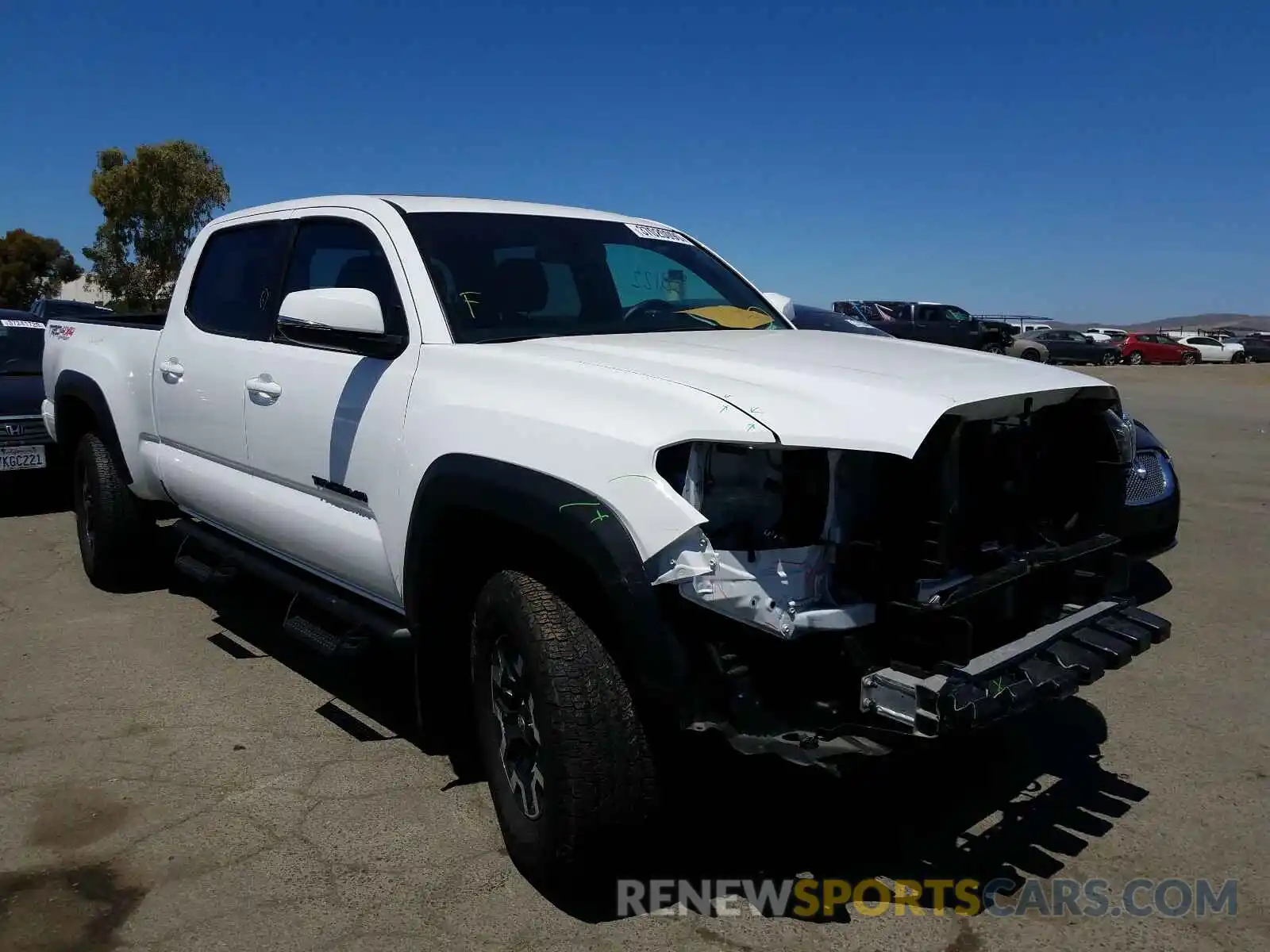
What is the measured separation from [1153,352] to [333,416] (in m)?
48.3

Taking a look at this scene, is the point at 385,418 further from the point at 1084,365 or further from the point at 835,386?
the point at 1084,365

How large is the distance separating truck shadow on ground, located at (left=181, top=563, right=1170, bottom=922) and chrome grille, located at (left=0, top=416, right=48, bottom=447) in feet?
17.6

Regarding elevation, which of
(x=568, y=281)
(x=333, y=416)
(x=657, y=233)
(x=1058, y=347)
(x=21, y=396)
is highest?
(x=657, y=233)

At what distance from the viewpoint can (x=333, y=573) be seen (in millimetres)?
3924

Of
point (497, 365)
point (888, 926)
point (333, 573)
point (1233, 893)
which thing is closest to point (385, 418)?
point (497, 365)

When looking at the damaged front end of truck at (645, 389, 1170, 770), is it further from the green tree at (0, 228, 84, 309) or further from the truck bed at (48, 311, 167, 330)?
the green tree at (0, 228, 84, 309)

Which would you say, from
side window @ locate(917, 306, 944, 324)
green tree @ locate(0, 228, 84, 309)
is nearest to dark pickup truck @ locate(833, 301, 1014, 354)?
side window @ locate(917, 306, 944, 324)

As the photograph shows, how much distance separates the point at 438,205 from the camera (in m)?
4.05

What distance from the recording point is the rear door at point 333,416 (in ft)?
11.4

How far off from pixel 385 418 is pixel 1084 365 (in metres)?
42.3

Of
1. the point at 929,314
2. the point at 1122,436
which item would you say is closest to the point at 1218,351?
the point at 929,314

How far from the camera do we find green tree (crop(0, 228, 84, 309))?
63.4 m

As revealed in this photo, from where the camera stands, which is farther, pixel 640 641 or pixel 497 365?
pixel 497 365

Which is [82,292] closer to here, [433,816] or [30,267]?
[30,267]
